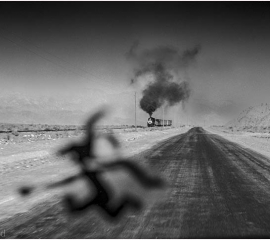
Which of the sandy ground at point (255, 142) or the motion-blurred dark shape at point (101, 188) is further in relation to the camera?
the sandy ground at point (255, 142)

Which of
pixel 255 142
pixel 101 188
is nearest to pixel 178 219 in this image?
pixel 101 188

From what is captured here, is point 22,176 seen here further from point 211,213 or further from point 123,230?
point 211,213

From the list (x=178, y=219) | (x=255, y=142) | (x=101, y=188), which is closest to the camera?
(x=178, y=219)

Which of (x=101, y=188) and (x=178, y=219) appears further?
(x=101, y=188)

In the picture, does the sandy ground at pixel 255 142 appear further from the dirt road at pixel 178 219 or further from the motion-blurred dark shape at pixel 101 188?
the dirt road at pixel 178 219

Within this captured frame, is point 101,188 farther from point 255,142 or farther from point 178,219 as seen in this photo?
point 255,142

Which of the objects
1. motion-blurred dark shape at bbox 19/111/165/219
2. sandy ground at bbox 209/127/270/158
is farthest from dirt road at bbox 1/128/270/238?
sandy ground at bbox 209/127/270/158

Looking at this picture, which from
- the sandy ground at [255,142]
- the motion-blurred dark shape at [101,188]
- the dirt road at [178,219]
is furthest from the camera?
the sandy ground at [255,142]

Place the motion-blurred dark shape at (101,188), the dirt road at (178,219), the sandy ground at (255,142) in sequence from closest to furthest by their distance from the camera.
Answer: the dirt road at (178,219) < the motion-blurred dark shape at (101,188) < the sandy ground at (255,142)

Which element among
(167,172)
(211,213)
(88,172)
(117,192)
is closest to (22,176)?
(88,172)

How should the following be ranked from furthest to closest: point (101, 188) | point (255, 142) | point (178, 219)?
point (255, 142) → point (101, 188) → point (178, 219)

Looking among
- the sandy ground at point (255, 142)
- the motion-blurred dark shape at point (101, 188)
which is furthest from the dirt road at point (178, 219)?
the sandy ground at point (255, 142)

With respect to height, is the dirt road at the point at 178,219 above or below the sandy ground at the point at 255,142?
below

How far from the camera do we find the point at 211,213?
14.5 feet
